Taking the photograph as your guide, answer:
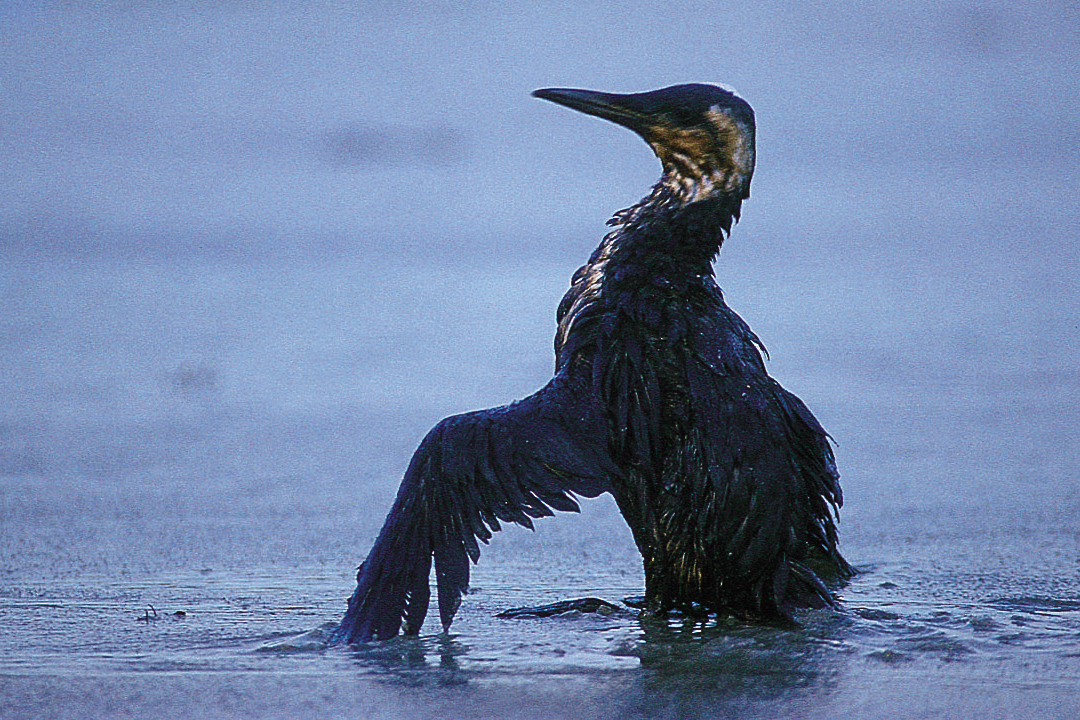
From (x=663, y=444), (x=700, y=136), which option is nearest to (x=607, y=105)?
(x=700, y=136)

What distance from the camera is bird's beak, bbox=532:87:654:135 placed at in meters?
3.50

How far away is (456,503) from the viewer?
10.1 feet

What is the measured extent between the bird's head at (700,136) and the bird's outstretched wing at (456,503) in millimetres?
698

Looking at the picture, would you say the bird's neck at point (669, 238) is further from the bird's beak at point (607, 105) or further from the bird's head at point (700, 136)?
the bird's beak at point (607, 105)

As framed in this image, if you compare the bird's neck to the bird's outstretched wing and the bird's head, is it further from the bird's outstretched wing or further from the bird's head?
the bird's outstretched wing

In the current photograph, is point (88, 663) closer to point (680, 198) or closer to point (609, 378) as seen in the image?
point (609, 378)

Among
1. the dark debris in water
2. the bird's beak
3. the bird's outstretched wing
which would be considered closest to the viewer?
the bird's outstretched wing

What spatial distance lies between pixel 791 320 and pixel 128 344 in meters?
2.92

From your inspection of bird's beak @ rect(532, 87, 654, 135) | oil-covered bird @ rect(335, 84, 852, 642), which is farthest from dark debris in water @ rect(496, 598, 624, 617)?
bird's beak @ rect(532, 87, 654, 135)

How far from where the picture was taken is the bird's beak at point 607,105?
11.5 ft

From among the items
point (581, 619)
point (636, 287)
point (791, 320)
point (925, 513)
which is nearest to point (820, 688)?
point (581, 619)

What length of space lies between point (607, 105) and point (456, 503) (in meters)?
1.03

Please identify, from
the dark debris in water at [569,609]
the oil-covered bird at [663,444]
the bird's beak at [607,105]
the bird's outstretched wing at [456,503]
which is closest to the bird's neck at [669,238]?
the oil-covered bird at [663,444]

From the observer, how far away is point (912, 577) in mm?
3750
